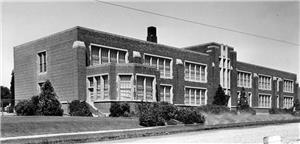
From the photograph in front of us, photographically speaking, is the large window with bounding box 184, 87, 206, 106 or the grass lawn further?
the large window with bounding box 184, 87, 206, 106

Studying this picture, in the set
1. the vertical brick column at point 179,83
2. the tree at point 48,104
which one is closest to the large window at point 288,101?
the vertical brick column at point 179,83

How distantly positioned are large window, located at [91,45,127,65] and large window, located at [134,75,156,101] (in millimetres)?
4385

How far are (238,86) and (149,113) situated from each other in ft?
107

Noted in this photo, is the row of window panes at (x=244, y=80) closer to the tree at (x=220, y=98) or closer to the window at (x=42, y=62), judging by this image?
the tree at (x=220, y=98)

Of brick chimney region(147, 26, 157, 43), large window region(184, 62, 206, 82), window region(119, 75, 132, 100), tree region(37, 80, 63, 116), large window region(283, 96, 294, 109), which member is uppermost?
brick chimney region(147, 26, 157, 43)

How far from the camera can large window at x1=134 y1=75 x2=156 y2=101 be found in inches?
1143

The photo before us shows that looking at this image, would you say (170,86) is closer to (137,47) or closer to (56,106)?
(137,47)

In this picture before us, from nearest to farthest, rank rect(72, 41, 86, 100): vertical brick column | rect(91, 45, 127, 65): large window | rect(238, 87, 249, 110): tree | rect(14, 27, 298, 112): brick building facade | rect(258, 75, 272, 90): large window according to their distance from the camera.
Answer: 1. rect(14, 27, 298, 112): brick building facade
2. rect(72, 41, 86, 100): vertical brick column
3. rect(91, 45, 127, 65): large window
4. rect(238, 87, 249, 110): tree
5. rect(258, 75, 272, 90): large window

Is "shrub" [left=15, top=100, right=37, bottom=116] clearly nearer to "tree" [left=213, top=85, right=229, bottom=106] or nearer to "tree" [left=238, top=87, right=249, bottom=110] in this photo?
"tree" [left=213, top=85, right=229, bottom=106]

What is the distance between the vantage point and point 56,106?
958 inches

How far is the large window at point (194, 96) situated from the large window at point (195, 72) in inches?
52.1

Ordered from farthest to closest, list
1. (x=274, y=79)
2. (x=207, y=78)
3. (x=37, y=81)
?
(x=274, y=79), (x=207, y=78), (x=37, y=81)

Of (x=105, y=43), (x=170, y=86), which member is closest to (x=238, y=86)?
(x=170, y=86)

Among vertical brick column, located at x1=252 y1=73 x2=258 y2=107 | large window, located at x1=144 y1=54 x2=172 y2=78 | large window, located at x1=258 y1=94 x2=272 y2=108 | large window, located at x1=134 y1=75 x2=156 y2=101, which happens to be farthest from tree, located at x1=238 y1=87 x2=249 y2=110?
large window, located at x1=134 y1=75 x2=156 y2=101
